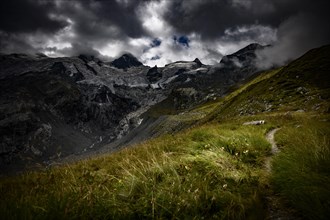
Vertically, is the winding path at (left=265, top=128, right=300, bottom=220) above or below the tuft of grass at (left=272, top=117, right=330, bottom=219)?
below

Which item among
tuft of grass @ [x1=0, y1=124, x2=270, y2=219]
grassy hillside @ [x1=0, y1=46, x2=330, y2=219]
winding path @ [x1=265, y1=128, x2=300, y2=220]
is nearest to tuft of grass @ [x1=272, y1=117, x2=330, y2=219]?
grassy hillside @ [x1=0, y1=46, x2=330, y2=219]

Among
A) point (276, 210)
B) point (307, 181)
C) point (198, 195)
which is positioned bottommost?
point (276, 210)

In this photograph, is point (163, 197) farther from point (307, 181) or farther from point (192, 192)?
point (307, 181)

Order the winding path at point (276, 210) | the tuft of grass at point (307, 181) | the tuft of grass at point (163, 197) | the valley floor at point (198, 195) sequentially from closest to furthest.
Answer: the tuft of grass at point (307, 181) < the valley floor at point (198, 195) < the tuft of grass at point (163, 197) < the winding path at point (276, 210)

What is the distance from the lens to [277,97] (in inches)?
3342

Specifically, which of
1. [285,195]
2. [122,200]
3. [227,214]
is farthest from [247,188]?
[122,200]

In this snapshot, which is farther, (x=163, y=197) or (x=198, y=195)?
(x=198, y=195)

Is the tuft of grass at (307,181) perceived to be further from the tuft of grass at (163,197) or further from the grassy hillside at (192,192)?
the tuft of grass at (163,197)

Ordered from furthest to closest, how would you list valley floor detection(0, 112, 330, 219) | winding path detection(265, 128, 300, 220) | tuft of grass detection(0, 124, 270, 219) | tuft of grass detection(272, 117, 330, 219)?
winding path detection(265, 128, 300, 220) < tuft of grass detection(0, 124, 270, 219) < valley floor detection(0, 112, 330, 219) < tuft of grass detection(272, 117, 330, 219)

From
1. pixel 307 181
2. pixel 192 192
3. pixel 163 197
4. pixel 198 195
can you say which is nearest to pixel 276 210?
pixel 307 181

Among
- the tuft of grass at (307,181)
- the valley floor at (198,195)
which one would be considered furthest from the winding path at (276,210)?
the tuft of grass at (307,181)

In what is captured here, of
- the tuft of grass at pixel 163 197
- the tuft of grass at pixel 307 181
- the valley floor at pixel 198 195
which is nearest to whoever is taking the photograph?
the tuft of grass at pixel 307 181

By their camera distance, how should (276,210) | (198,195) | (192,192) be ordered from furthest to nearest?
1. (192,192)
2. (198,195)
3. (276,210)

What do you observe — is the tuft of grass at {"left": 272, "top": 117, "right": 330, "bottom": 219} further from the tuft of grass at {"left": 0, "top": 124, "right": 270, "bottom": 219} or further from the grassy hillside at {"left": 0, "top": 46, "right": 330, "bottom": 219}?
the tuft of grass at {"left": 0, "top": 124, "right": 270, "bottom": 219}
